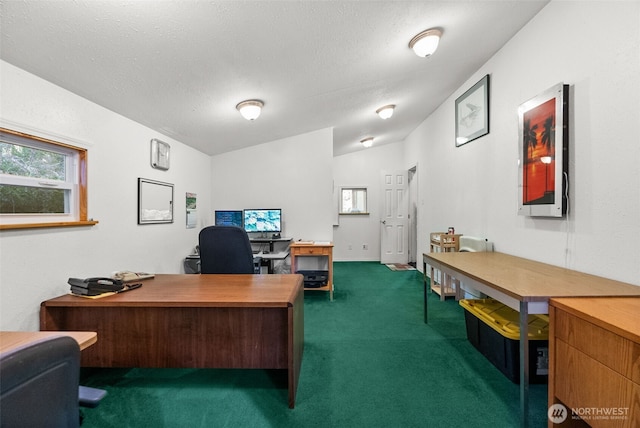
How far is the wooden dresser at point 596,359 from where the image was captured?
982mm

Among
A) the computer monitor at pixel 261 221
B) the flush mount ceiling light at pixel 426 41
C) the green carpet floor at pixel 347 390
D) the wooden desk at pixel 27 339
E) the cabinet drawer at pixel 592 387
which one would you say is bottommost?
the green carpet floor at pixel 347 390

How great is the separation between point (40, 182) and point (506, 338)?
11.5 feet

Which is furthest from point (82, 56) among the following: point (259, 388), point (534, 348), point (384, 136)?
point (384, 136)

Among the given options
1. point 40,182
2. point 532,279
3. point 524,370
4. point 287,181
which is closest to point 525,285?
point 532,279

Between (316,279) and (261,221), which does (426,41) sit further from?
(261,221)

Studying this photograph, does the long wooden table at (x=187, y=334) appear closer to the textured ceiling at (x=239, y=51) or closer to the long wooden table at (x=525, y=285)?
the long wooden table at (x=525, y=285)

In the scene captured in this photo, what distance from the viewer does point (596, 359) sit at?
1.11 m

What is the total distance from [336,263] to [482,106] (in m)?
4.16

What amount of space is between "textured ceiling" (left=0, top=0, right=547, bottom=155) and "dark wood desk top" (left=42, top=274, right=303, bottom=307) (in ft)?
5.11

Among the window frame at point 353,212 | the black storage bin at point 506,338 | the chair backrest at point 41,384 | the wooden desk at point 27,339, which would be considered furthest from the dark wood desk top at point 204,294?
the window frame at point 353,212

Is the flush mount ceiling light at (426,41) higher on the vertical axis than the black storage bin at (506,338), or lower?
higher

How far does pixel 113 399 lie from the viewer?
5.69 ft

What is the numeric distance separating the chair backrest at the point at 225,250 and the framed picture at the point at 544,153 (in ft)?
8.16

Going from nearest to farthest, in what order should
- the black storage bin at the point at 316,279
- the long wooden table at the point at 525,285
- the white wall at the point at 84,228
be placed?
the long wooden table at the point at 525,285
the white wall at the point at 84,228
the black storage bin at the point at 316,279
